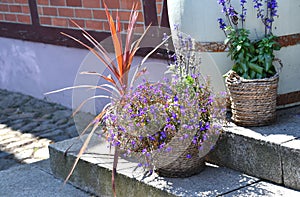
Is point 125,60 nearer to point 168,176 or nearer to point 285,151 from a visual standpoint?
point 168,176

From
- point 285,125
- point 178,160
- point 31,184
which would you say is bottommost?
point 31,184

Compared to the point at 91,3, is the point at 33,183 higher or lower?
lower

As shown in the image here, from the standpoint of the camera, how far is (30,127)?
4.77 meters

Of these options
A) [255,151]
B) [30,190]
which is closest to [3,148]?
[30,190]

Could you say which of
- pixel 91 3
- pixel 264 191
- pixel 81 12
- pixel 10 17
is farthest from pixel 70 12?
pixel 264 191

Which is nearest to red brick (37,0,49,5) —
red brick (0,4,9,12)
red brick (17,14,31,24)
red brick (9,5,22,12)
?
red brick (17,14,31,24)

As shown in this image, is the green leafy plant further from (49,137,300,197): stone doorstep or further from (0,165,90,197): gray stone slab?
(0,165,90,197): gray stone slab

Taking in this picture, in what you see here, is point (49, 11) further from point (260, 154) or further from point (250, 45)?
point (260, 154)

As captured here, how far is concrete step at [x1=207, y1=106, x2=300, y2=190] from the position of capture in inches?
106

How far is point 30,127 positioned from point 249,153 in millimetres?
2374

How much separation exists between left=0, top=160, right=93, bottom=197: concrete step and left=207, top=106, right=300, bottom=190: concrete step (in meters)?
0.84

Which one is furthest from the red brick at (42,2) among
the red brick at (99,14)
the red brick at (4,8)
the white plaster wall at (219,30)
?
the white plaster wall at (219,30)

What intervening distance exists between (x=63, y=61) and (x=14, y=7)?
0.96 m

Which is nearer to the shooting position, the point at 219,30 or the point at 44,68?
the point at 219,30
